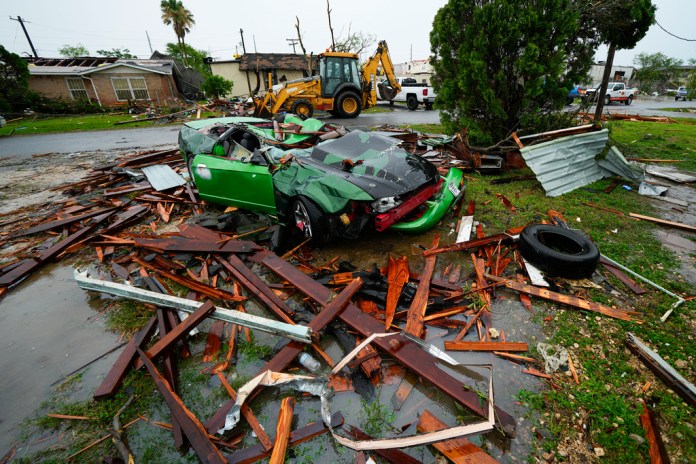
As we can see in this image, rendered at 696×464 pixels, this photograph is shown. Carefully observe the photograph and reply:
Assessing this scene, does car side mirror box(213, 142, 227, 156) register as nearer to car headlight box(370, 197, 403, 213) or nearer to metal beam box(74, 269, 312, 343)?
metal beam box(74, 269, 312, 343)

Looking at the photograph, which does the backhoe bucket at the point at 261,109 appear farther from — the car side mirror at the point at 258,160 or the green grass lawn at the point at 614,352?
the green grass lawn at the point at 614,352

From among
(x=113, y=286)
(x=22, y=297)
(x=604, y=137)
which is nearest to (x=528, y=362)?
(x=113, y=286)

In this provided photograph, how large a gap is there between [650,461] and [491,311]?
4.73ft

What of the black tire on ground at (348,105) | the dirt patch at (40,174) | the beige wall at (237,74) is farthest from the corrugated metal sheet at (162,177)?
the beige wall at (237,74)

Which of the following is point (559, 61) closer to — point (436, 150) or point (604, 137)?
point (604, 137)

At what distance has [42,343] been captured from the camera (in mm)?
2900

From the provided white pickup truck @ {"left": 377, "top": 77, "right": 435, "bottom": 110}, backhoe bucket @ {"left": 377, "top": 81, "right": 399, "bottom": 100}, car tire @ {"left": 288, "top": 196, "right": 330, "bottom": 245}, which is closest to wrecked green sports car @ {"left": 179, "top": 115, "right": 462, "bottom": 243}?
car tire @ {"left": 288, "top": 196, "right": 330, "bottom": 245}

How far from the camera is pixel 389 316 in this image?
9.62 ft

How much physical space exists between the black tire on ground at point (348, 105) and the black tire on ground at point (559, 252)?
12419mm

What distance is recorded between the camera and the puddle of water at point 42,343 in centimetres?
239

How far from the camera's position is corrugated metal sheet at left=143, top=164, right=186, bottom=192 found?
20.8ft

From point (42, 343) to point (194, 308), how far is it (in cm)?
150

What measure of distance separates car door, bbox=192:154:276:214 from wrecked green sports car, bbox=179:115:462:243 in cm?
1

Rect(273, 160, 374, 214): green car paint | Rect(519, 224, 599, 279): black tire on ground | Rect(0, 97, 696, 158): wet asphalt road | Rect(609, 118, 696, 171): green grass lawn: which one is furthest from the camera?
Rect(0, 97, 696, 158): wet asphalt road
